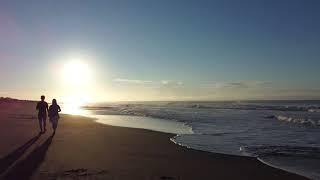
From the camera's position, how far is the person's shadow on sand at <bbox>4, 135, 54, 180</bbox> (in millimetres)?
9634

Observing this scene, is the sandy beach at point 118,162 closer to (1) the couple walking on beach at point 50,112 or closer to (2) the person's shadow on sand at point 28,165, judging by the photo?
(2) the person's shadow on sand at point 28,165

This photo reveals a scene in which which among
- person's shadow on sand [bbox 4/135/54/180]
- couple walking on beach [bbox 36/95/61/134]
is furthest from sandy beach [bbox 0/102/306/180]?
couple walking on beach [bbox 36/95/61/134]

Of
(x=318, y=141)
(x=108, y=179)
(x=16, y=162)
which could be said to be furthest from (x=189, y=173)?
(x=318, y=141)

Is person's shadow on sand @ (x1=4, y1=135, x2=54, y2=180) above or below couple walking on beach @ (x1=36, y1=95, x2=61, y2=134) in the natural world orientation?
below

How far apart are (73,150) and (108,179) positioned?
4.72 meters

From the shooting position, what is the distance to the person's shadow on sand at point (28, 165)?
9.63m

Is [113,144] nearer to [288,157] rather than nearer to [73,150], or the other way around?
[73,150]

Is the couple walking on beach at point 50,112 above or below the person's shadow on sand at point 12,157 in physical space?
above

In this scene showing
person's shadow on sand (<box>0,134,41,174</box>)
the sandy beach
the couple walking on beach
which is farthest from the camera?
the couple walking on beach

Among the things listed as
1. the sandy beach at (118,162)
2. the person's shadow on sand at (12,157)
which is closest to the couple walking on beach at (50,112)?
the sandy beach at (118,162)

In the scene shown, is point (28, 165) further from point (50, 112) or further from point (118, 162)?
point (50, 112)

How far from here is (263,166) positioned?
1205cm

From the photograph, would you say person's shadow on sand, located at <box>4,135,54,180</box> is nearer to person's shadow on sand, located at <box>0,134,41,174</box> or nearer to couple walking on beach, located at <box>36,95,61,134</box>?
person's shadow on sand, located at <box>0,134,41,174</box>

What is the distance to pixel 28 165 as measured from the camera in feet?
35.9
